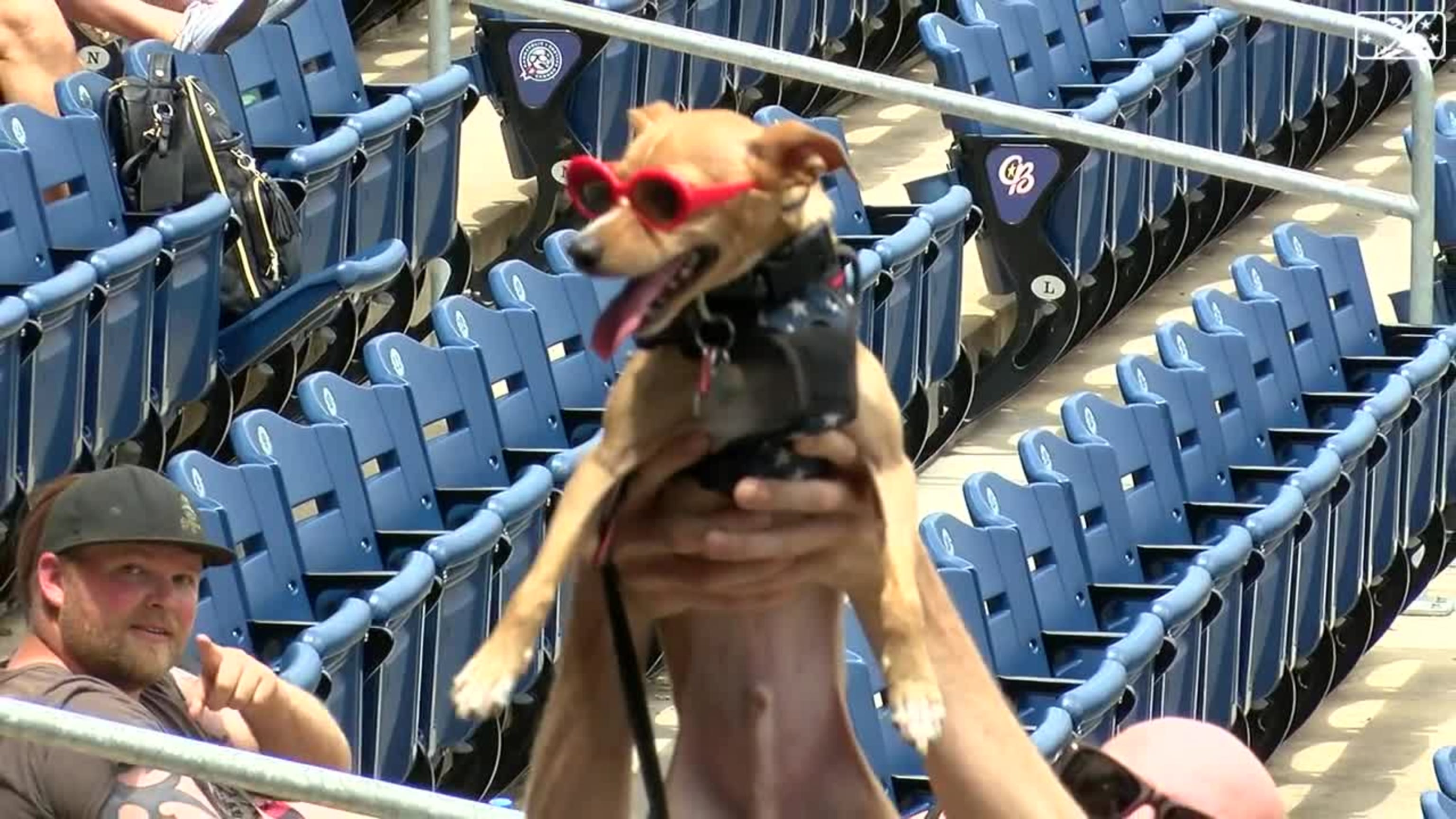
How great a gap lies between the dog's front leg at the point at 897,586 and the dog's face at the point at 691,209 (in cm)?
11

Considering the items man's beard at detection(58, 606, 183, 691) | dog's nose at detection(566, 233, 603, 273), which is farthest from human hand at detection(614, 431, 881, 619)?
man's beard at detection(58, 606, 183, 691)

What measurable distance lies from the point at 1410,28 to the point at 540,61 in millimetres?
2103

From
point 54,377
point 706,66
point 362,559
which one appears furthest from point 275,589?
point 706,66

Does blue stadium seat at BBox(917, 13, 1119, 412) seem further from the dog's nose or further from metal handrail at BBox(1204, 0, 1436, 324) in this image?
the dog's nose

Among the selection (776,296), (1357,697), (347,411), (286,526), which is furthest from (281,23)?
(776,296)

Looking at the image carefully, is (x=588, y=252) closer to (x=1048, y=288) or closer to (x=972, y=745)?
(x=972, y=745)

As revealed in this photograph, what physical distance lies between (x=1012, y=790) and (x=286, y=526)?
237 cm

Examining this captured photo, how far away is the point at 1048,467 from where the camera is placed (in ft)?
14.6

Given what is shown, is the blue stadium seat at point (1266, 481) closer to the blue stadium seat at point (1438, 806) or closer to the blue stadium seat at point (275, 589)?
the blue stadium seat at point (1438, 806)

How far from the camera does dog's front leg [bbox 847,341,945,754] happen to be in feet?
4.73

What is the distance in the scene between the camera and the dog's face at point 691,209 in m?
1.40

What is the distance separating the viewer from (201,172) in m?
4.69

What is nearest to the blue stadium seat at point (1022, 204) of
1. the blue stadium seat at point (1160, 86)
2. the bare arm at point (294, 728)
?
the blue stadium seat at point (1160, 86)

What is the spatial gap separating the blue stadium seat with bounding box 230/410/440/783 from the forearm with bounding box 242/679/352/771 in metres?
0.68
